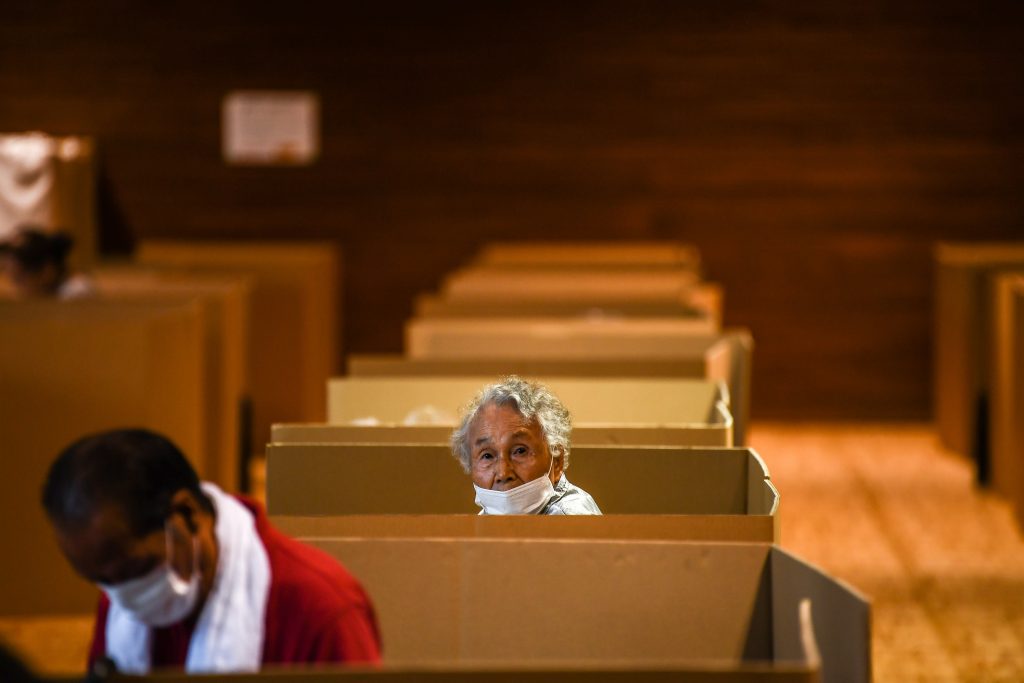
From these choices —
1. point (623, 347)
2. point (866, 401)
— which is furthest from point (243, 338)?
point (866, 401)

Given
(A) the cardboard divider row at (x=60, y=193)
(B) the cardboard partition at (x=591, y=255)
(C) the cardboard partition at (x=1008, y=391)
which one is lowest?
(C) the cardboard partition at (x=1008, y=391)

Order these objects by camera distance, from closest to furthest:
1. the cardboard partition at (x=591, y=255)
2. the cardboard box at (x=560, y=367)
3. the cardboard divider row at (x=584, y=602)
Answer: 1. the cardboard divider row at (x=584, y=602)
2. the cardboard box at (x=560, y=367)
3. the cardboard partition at (x=591, y=255)

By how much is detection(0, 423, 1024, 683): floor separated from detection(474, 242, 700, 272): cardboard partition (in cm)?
112

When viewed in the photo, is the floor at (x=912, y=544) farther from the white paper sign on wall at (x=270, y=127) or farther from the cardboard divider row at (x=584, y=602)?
the white paper sign on wall at (x=270, y=127)

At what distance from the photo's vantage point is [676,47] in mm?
9133

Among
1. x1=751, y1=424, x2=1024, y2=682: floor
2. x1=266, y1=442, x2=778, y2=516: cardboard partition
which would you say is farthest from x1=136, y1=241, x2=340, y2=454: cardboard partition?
x1=266, y1=442, x2=778, y2=516: cardboard partition

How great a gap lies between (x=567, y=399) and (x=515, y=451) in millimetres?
1287

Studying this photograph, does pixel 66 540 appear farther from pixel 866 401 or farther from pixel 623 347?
pixel 866 401

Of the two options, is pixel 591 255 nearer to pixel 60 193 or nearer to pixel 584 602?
pixel 60 193

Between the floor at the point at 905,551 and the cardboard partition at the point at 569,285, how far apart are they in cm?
104

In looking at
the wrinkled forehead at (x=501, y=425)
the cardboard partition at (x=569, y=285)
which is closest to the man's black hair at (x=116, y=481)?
the wrinkled forehead at (x=501, y=425)

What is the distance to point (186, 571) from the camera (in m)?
1.77

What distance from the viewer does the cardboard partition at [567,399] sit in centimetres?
414

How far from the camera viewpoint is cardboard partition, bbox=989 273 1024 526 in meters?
5.82
